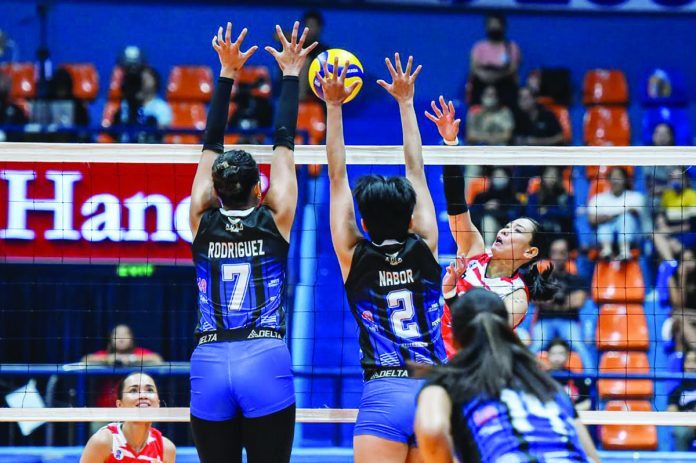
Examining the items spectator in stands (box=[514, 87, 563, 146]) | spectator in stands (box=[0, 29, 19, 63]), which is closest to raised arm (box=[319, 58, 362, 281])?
spectator in stands (box=[514, 87, 563, 146])

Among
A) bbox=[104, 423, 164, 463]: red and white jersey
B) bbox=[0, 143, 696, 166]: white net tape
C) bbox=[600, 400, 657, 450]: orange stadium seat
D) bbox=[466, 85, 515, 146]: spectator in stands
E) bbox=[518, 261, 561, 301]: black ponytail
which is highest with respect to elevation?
bbox=[466, 85, 515, 146]: spectator in stands

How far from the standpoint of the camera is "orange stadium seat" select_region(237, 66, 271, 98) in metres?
13.3

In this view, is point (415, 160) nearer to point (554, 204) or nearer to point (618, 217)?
point (554, 204)

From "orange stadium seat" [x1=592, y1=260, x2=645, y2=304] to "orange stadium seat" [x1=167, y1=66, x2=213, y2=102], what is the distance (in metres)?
6.15

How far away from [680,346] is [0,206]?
6.79m

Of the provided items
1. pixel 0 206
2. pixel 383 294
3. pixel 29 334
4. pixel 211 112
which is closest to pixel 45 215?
pixel 0 206

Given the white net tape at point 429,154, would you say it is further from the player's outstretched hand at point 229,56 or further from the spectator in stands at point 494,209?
the spectator in stands at point 494,209

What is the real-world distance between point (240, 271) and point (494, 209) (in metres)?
6.24

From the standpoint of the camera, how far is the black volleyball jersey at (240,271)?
16.5ft

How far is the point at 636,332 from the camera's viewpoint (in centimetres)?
1191

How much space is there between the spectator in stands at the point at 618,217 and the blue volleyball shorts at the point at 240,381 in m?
7.61

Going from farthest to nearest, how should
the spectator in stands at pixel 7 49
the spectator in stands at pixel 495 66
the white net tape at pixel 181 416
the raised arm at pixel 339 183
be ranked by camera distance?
the spectator in stands at pixel 7 49
the spectator in stands at pixel 495 66
the white net tape at pixel 181 416
the raised arm at pixel 339 183

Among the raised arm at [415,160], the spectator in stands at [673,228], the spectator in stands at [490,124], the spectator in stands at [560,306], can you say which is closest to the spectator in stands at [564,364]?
the spectator in stands at [560,306]

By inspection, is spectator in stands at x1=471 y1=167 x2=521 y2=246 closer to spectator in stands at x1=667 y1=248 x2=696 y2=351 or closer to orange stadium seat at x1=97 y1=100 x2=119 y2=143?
spectator in stands at x1=667 y1=248 x2=696 y2=351
